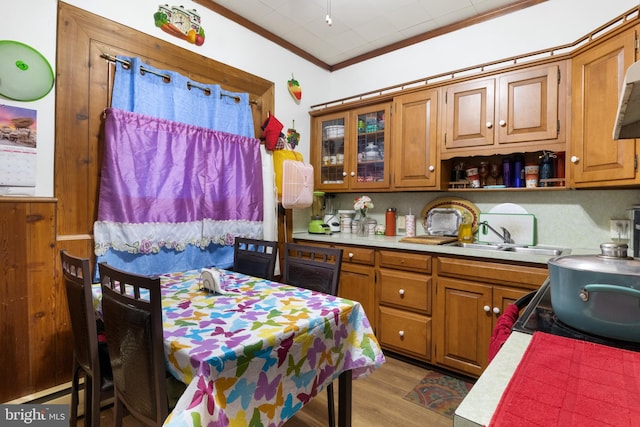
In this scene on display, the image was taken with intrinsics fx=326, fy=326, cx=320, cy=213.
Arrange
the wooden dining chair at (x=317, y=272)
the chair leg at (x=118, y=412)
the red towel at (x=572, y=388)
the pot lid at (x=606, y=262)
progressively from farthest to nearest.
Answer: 1. the wooden dining chair at (x=317, y=272)
2. the chair leg at (x=118, y=412)
3. the pot lid at (x=606, y=262)
4. the red towel at (x=572, y=388)

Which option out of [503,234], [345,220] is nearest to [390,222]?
[345,220]

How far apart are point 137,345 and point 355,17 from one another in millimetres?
2787

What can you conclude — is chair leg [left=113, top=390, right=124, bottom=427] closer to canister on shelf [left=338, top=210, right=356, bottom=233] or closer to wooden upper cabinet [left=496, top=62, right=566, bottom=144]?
canister on shelf [left=338, top=210, right=356, bottom=233]

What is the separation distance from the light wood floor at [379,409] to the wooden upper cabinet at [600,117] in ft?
5.39

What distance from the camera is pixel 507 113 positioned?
2.29 metres

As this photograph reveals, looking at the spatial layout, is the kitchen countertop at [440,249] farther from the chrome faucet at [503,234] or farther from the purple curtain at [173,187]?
the purple curtain at [173,187]

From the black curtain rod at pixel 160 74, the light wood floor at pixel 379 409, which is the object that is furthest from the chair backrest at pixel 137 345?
the black curtain rod at pixel 160 74

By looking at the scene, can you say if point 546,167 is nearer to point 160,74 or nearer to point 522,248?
point 522,248

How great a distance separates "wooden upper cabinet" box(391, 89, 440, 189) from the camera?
8.57ft

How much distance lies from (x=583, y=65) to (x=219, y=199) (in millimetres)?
2571

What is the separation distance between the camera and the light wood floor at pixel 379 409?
1758mm

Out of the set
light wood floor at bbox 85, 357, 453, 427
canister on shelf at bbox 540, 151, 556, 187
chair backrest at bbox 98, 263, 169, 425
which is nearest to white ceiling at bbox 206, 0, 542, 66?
canister on shelf at bbox 540, 151, 556, 187

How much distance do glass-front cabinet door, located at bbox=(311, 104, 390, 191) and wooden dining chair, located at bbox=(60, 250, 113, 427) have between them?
2272 mm

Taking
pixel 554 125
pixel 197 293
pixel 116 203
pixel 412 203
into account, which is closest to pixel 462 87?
pixel 554 125
